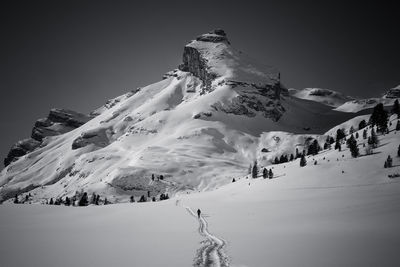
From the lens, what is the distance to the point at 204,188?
Result: 5679 inches

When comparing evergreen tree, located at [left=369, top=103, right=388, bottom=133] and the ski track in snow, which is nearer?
the ski track in snow

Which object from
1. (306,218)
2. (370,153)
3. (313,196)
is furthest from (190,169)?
(306,218)

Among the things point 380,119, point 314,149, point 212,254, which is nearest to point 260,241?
point 212,254

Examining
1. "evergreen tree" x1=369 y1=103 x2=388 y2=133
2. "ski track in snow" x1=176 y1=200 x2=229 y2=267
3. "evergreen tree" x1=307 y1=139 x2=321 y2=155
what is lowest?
"ski track in snow" x1=176 y1=200 x2=229 y2=267

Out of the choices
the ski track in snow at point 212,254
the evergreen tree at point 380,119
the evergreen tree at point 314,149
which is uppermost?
the evergreen tree at point 380,119

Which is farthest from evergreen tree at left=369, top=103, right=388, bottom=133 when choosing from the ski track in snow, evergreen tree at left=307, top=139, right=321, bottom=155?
the ski track in snow

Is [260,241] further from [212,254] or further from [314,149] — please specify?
[314,149]

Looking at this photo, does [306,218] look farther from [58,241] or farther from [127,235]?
[58,241]

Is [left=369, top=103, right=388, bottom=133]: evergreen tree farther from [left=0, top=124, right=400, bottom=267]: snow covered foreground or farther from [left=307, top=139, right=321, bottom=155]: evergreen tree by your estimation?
[left=0, top=124, right=400, bottom=267]: snow covered foreground

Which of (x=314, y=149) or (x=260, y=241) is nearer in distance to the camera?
(x=260, y=241)

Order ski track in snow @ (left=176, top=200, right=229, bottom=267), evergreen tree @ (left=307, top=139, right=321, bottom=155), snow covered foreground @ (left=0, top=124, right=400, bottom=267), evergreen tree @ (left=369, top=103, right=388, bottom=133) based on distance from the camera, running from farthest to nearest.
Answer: evergreen tree @ (left=307, top=139, right=321, bottom=155) < evergreen tree @ (left=369, top=103, right=388, bottom=133) < snow covered foreground @ (left=0, top=124, right=400, bottom=267) < ski track in snow @ (left=176, top=200, right=229, bottom=267)

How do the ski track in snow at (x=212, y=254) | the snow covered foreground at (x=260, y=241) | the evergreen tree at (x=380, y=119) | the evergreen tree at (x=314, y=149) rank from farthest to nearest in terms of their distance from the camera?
the evergreen tree at (x=314, y=149), the evergreen tree at (x=380, y=119), the snow covered foreground at (x=260, y=241), the ski track in snow at (x=212, y=254)

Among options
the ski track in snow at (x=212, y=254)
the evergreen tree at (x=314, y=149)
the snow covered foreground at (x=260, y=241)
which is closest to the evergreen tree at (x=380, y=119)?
the evergreen tree at (x=314, y=149)

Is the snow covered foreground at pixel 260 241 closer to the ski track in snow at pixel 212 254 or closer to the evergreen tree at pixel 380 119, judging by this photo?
the ski track in snow at pixel 212 254
